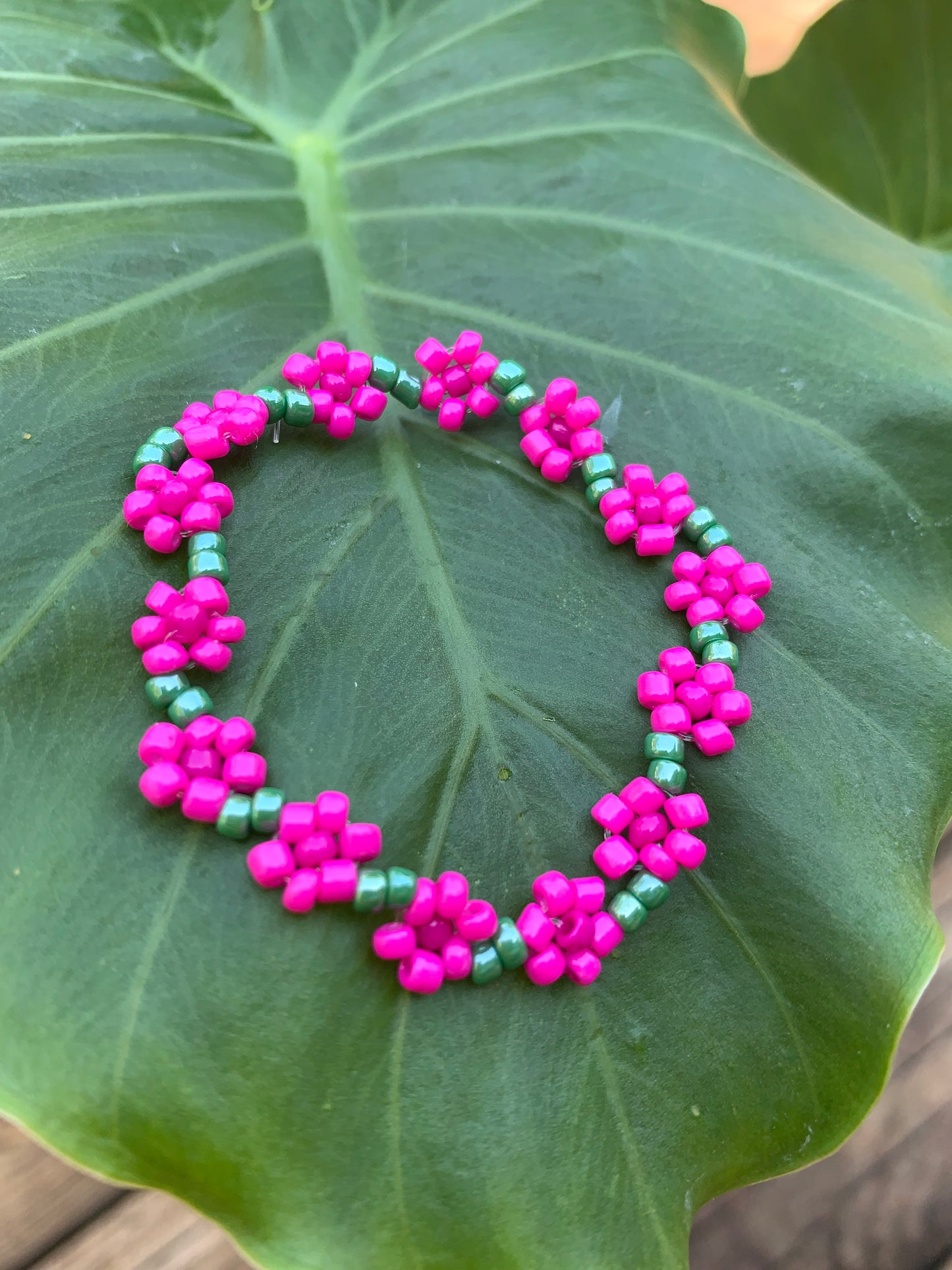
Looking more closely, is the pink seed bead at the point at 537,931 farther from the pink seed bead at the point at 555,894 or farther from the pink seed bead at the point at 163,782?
the pink seed bead at the point at 163,782

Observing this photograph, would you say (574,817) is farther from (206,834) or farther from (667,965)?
(206,834)

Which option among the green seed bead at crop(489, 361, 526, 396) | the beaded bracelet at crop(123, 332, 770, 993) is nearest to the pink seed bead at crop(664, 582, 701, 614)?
the beaded bracelet at crop(123, 332, 770, 993)

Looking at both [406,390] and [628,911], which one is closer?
[628,911]

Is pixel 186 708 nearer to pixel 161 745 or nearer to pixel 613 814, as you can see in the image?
pixel 161 745

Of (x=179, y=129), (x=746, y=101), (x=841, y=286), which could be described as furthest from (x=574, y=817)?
(x=746, y=101)

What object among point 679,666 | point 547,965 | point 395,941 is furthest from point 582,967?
point 679,666

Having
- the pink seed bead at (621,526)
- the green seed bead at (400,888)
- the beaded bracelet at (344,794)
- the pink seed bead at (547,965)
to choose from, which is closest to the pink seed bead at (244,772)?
the beaded bracelet at (344,794)

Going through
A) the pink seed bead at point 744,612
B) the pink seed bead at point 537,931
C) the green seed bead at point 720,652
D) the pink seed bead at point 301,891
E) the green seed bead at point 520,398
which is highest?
the green seed bead at point 520,398

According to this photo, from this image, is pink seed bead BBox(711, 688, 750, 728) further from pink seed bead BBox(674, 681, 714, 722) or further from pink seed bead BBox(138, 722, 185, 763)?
pink seed bead BBox(138, 722, 185, 763)
